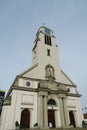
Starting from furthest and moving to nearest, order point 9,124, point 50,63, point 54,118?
point 50,63 < point 54,118 < point 9,124

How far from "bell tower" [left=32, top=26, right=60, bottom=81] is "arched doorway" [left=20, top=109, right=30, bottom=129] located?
711 cm

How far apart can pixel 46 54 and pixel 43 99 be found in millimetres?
10748

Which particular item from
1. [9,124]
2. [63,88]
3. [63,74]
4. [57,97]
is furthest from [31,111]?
[63,74]

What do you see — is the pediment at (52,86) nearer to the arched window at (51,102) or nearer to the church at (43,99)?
the church at (43,99)

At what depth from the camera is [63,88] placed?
23641 mm

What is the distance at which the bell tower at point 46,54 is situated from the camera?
2527 centimetres

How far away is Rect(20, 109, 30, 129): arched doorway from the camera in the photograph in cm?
1875

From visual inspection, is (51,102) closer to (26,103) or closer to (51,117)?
(51,117)

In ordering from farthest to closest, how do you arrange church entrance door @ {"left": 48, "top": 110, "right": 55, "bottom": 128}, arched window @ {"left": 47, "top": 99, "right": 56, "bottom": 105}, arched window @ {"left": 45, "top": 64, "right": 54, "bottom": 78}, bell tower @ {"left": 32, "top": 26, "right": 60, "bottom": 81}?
bell tower @ {"left": 32, "top": 26, "right": 60, "bottom": 81}
arched window @ {"left": 45, "top": 64, "right": 54, "bottom": 78}
arched window @ {"left": 47, "top": 99, "right": 56, "bottom": 105}
church entrance door @ {"left": 48, "top": 110, "right": 55, "bottom": 128}

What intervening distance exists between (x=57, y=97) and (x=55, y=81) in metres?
3.26

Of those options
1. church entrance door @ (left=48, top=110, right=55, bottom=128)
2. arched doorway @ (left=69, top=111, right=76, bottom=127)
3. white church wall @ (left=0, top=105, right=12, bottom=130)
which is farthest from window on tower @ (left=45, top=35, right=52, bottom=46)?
white church wall @ (left=0, top=105, right=12, bottom=130)

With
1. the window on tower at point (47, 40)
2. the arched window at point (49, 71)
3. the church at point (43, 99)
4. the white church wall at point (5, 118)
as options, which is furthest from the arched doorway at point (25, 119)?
the window on tower at point (47, 40)

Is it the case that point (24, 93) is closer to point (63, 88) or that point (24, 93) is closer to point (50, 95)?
point (50, 95)

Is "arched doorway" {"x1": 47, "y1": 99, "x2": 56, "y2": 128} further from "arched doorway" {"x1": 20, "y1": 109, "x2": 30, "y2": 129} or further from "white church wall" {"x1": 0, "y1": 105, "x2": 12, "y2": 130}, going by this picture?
"white church wall" {"x1": 0, "y1": 105, "x2": 12, "y2": 130}
